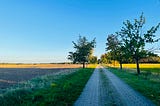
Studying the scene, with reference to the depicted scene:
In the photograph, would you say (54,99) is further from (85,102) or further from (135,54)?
(135,54)

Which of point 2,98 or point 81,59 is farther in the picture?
point 81,59

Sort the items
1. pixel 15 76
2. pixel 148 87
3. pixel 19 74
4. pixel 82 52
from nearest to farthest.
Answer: pixel 148 87 < pixel 15 76 < pixel 19 74 < pixel 82 52

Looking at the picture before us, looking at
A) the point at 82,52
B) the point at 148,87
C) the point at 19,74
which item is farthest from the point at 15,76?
the point at 82,52

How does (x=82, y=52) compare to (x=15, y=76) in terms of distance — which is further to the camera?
(x=82, y=52)

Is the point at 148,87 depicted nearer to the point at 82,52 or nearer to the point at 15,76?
the point at 15,76

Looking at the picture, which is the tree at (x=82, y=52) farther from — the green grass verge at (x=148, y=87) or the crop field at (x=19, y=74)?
the green grass verge at (x=148, y=87)

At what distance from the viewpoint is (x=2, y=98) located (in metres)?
15.3

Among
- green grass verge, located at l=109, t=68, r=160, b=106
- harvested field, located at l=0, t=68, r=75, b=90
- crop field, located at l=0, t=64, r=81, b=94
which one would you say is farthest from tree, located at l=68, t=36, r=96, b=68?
green grass verge, located at l=109, t=68, r=160, b=106

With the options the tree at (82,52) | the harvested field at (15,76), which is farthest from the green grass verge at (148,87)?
the tree at (82,52)

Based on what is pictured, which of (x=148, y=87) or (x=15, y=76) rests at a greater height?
(x=15, y=76)

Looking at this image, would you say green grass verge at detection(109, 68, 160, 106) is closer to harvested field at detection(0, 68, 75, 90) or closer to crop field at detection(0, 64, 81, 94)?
crop field at detection(0, 64, 81, 94)

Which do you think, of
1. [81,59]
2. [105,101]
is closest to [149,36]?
[105,101]

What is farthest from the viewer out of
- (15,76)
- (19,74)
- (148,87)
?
(19,74)

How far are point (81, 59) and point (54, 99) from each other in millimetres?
67379
